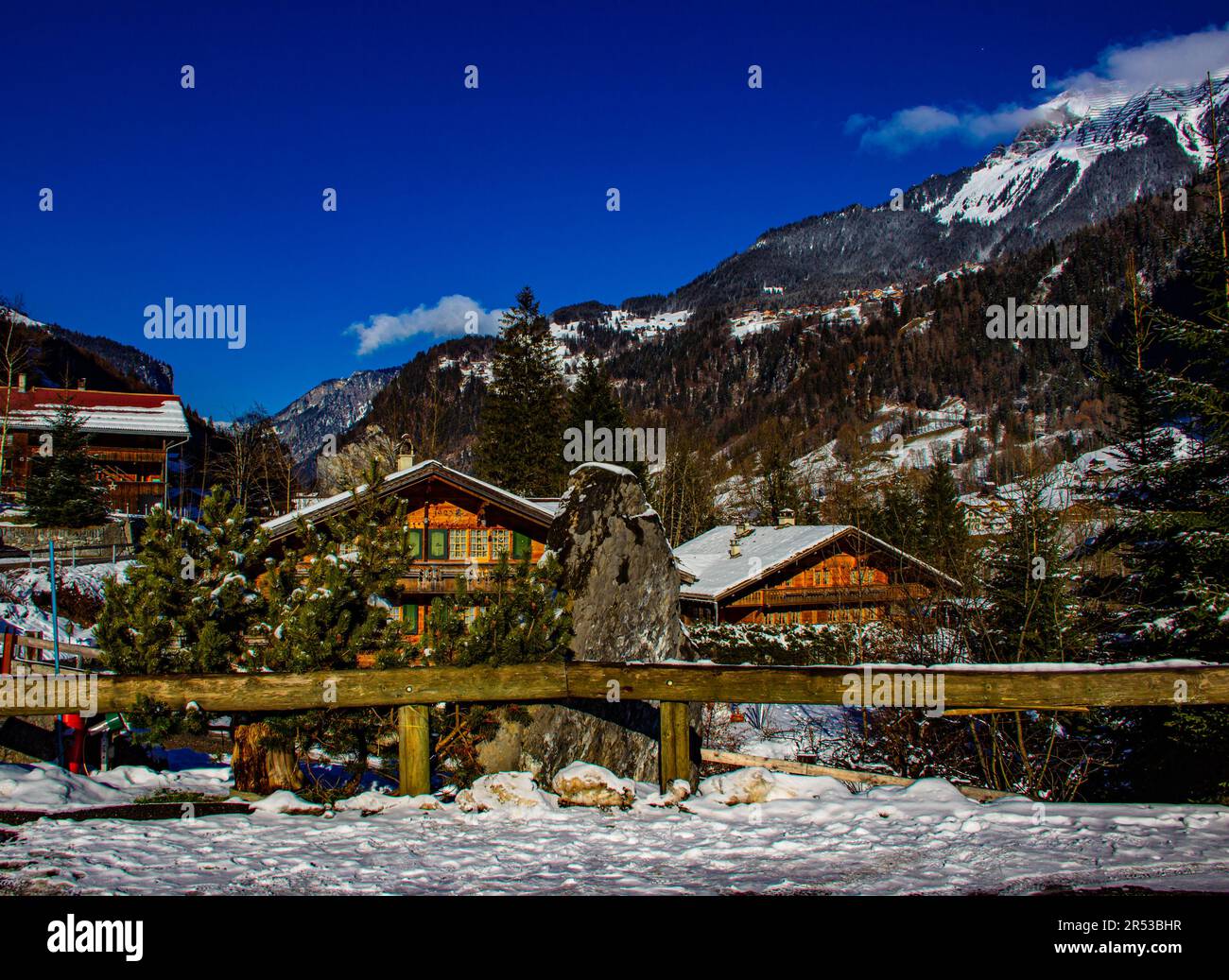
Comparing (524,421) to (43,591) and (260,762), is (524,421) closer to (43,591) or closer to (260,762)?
(43,591)

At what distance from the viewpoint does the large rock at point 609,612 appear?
8531mm

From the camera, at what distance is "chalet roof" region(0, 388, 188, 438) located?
46.4 m

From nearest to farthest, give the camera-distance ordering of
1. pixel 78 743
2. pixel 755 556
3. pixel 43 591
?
pixel 78 743
pixel 43 591
pixel 755 556

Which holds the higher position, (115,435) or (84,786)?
(115,435)

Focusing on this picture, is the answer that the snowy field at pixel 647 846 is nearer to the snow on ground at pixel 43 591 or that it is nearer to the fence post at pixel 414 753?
the fence post at pixel 414 753

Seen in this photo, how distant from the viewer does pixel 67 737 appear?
391 inches

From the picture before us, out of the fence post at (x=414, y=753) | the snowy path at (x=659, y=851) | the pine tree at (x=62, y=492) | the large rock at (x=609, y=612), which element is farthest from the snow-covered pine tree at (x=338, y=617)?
the pine tree at (x=62, y=492)

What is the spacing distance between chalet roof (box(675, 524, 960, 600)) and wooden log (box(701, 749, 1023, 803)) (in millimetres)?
24838

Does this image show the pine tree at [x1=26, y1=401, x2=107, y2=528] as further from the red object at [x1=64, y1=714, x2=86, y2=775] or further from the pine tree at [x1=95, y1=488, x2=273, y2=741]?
the pine tree at [x1=95, y1=488, x2=273, y2=741]

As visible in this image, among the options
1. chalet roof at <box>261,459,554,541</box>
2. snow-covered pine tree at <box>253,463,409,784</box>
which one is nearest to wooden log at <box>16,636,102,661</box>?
snow-covered pine tree at <box>253,463,409,784</box>

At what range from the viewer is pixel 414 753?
266 inches

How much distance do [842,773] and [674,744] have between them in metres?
Answer: 2.01

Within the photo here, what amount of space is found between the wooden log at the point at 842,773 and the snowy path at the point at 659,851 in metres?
0.32

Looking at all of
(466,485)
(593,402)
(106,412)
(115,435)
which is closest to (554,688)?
(466,485)
